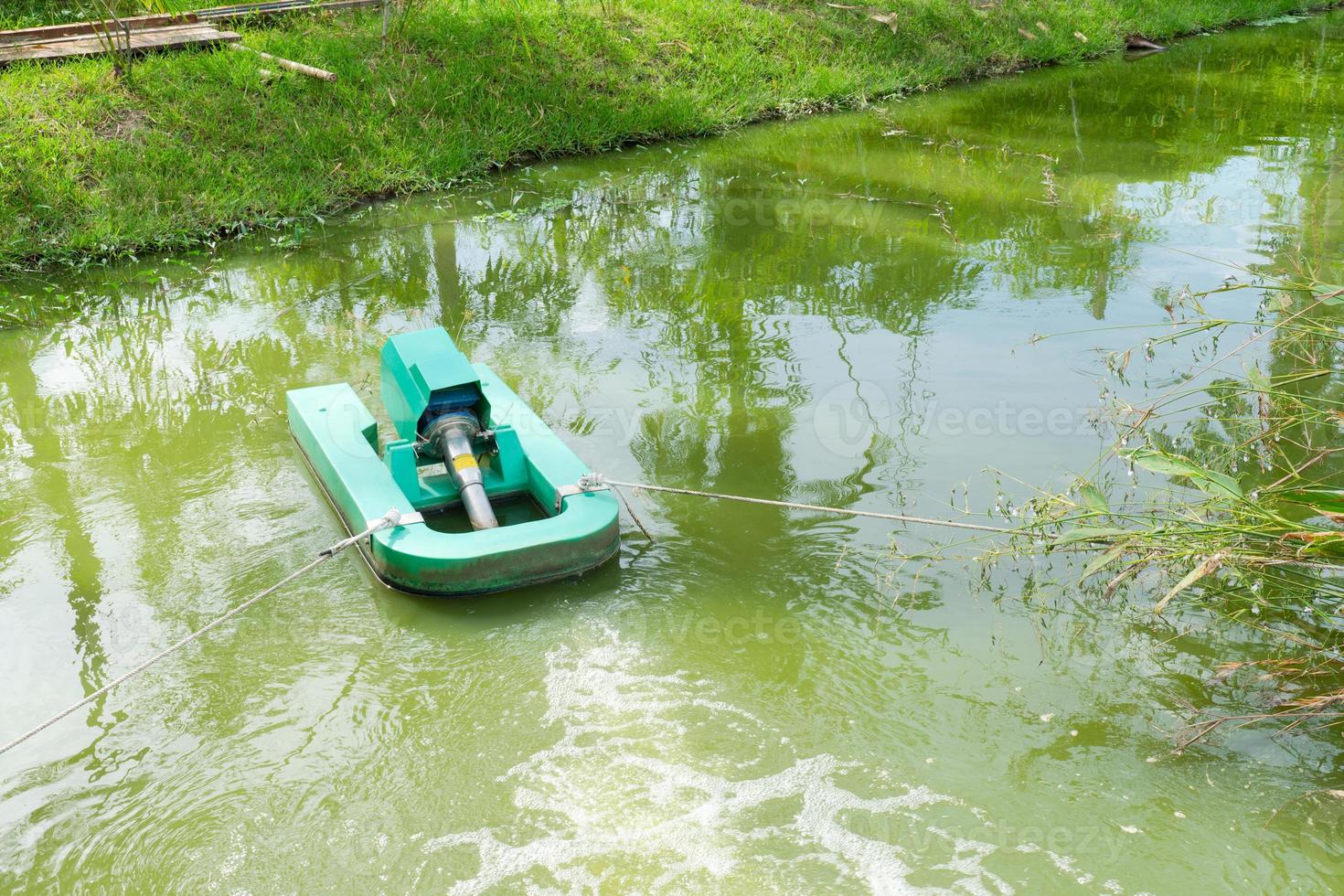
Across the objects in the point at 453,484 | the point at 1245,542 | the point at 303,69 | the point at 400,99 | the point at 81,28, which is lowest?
the point at 1245,542

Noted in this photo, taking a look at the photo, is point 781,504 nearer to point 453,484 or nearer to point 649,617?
point 649,617

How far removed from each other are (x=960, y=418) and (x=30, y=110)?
5495 millimetres

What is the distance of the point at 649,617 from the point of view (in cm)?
339

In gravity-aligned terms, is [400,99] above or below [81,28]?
below

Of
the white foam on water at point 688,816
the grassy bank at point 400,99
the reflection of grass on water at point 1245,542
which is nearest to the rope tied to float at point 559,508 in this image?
the reflection of grass on water at point 1245,542

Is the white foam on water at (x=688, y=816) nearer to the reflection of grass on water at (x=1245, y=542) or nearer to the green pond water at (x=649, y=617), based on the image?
the green pond water at (x=649, y=617)

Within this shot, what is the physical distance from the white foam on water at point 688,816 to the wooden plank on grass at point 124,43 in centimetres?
620

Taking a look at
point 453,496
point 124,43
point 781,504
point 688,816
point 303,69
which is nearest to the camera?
point 688,816

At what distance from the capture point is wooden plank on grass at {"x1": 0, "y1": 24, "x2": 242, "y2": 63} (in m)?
7.35

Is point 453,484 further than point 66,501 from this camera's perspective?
No

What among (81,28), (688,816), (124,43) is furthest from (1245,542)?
(81,28)

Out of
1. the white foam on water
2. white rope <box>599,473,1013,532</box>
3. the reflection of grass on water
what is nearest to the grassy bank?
white rope <box>599,473,1013,532</box>

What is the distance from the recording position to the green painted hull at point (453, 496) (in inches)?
134

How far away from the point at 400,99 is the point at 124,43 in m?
1.67
